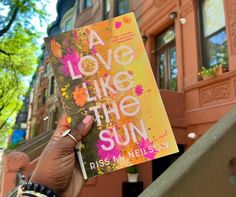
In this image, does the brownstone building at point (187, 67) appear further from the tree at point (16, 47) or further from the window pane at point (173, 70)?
the tree at point (16, 47)

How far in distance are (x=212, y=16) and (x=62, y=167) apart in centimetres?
717

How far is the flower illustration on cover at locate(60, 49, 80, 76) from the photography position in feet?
5.33

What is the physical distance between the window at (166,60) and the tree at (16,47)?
608 cm

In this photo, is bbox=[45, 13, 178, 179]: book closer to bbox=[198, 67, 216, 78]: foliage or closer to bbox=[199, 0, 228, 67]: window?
bbox=[198, 67, 216, 78]: foliage

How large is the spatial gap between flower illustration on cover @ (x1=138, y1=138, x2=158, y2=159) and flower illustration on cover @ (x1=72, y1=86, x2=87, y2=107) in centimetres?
38

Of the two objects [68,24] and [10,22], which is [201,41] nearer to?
[10,22]

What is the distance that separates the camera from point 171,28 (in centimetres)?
941

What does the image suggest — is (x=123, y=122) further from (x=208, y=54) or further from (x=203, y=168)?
(x=208, y=54)

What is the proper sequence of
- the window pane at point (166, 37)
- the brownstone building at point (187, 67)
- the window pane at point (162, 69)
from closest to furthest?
the brownstone building at point (187, 67)
the window pane at point (166, 37)
the window pane at point (162, 69)

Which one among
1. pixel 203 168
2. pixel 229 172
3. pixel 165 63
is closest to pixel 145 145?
pixel 203 168

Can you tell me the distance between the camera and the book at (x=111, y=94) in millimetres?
Result: 1518

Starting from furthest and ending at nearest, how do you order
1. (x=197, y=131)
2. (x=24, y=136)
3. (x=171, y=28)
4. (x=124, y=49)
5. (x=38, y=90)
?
1. (x=24, y=136)
2. (x=38, y=90)
3. (x=171, y=28)
4. (x=197, y=131)
5. (x=124, y=49)

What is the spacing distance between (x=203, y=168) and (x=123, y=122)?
0.48 m

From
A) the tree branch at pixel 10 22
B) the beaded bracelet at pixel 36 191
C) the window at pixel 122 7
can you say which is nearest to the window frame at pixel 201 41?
the window at pixel 122 7
